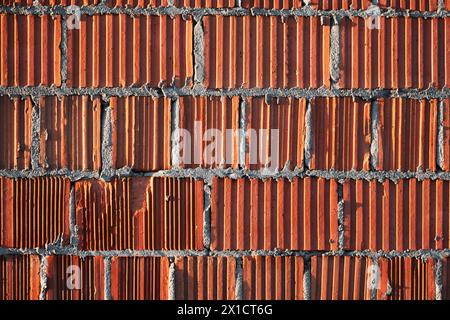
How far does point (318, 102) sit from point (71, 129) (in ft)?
3.89

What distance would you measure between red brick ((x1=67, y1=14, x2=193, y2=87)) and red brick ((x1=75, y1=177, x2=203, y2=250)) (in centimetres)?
48

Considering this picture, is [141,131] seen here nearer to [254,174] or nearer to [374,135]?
[254,174]

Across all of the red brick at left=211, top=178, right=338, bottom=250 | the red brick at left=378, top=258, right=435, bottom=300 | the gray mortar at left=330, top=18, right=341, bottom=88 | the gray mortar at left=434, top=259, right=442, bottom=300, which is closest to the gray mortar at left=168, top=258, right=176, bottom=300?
the red brick at left=211, top=178, right=338, bottom=250

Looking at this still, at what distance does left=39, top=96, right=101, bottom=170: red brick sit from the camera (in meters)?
2.25

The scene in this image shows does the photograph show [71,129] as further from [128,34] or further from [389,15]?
[389,15]

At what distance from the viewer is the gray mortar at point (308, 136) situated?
2.27 meters

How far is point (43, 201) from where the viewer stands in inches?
89.3

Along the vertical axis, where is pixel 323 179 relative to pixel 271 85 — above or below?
below

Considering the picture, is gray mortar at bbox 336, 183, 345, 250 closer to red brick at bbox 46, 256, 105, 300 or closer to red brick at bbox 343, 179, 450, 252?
red brick at bbox 343, 179, 450, 252

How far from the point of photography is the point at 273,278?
7.52 ft

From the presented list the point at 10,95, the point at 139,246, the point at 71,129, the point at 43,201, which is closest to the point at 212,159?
the point at 139,246

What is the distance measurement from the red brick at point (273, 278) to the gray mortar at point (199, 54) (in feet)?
2.94

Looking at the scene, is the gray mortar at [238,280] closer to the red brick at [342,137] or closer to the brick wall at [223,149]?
the brick wall at [223,149]

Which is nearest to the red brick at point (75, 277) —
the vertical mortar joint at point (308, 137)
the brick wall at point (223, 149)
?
the brick wall at point (223, 149)
